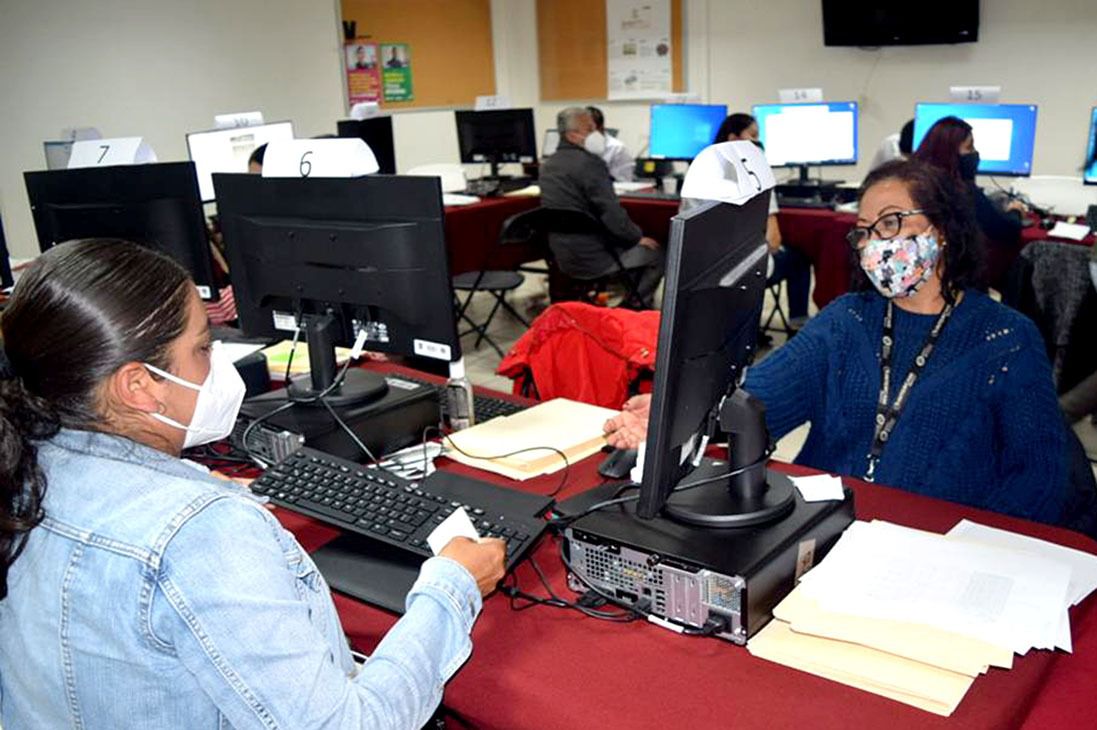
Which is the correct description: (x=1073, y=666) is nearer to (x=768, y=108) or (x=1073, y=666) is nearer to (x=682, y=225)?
(x=682, y=225)

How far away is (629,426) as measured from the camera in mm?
1701

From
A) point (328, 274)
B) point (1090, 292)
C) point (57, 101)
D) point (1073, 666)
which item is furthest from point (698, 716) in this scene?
point (57, 101)

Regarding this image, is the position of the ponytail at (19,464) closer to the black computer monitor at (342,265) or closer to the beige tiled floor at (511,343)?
the black computer monitor at (342,265)

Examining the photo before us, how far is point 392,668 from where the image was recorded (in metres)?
1.00

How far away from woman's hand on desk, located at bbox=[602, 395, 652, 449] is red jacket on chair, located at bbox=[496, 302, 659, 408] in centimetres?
58

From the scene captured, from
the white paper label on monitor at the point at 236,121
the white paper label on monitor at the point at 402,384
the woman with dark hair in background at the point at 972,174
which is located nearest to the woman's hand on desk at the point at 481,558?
the white paper label on monitor at the point at 402,384

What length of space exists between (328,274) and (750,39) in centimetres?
614

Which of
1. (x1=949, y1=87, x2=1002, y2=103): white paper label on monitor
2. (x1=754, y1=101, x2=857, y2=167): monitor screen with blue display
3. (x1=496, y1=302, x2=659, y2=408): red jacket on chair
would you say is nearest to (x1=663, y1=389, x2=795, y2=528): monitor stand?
(x1=496, y1=302, x2=659, y2=408): red jacket on chair

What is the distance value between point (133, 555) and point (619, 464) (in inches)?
36.3

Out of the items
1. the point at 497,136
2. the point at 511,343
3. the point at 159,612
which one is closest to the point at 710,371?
the point at 159,612

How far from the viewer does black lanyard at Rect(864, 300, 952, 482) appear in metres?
1.78

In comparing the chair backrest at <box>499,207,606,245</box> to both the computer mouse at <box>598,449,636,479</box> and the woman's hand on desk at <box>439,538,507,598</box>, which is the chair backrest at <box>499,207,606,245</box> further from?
the woman's hand on desk at <box>439,538,507,598</box>

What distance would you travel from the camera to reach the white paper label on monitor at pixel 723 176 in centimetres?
112

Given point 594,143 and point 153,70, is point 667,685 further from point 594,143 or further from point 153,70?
point 153,70
